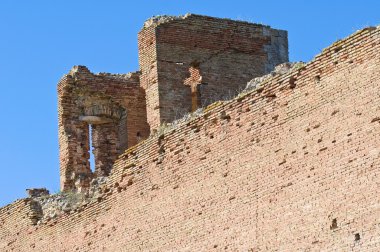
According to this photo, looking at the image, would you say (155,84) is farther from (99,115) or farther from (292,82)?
(292,82)

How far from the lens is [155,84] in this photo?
22656 millimetres

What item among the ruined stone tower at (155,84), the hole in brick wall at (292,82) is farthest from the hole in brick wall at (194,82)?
the hole in brick wall at (292,82)

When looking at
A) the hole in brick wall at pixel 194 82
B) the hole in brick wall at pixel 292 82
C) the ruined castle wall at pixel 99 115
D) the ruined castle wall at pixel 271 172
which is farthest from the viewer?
the ruined castle wall at pixel 99 115

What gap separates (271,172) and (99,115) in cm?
827

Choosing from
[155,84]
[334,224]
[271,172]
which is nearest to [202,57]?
[155,84]

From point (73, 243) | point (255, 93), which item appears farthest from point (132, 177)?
point (255, 93)

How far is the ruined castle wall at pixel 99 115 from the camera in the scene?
75.8 ft

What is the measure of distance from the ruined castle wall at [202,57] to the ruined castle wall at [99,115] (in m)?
0.53

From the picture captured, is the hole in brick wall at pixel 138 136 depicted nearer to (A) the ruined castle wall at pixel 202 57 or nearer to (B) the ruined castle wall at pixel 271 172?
(A) the ruined castle wall at pixel 202 57

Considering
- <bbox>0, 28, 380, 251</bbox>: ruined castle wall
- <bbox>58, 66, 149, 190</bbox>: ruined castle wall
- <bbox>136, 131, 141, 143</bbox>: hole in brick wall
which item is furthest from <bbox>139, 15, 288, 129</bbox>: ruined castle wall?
<bbox>0, 28, 380, 251</bbox>: ruined castle wall

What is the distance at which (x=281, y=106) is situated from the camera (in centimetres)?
1564

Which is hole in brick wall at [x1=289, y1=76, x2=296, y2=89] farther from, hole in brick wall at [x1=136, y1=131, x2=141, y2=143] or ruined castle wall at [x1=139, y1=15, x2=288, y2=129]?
hole in brick wall at [x1=136, y1=131, x2=141, y2=143]

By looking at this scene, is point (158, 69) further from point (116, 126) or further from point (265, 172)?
point (265, 172)

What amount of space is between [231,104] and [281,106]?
108 cm
